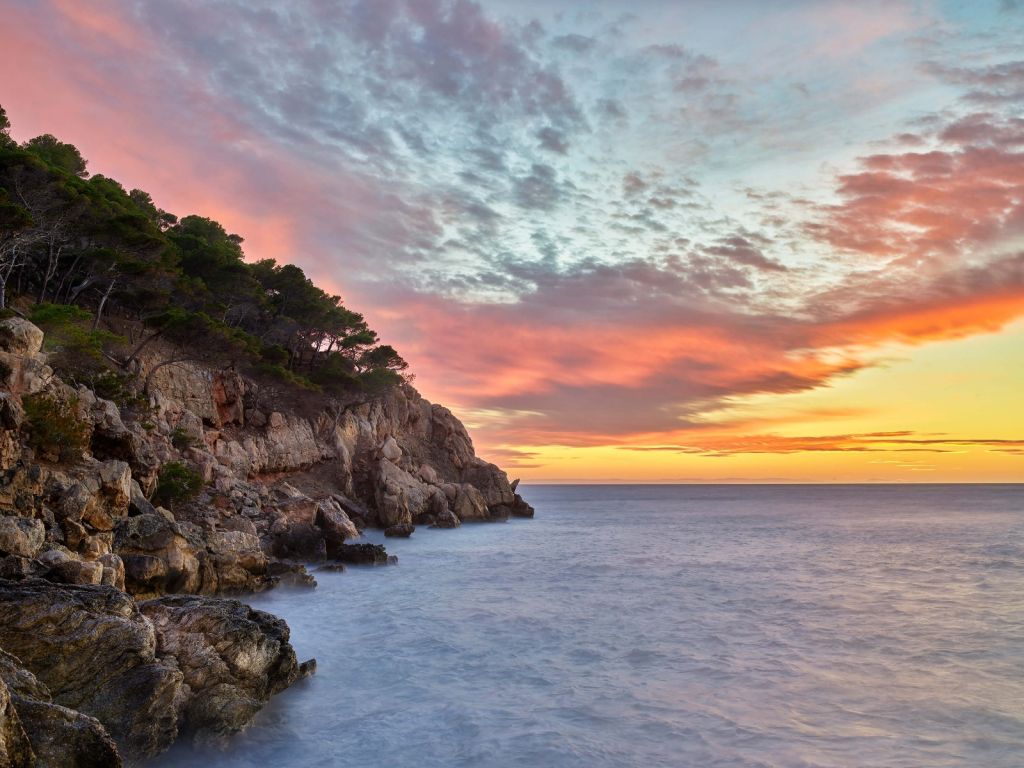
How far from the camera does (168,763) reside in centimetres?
761

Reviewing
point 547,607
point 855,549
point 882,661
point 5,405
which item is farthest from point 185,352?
point 855,549

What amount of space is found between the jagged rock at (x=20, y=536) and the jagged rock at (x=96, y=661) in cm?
277

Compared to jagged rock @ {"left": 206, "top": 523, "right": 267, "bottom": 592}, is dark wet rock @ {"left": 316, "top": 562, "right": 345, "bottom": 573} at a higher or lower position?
lower

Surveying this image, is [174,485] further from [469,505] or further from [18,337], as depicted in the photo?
[469,505]

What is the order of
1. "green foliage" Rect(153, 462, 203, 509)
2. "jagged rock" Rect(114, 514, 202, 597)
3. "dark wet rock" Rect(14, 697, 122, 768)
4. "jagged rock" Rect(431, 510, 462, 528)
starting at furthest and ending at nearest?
"jagged rock" Rect(431, 510, 462, 528), "green foliage" Rect(153, 462, 203, 509), "jagged rock" Rect(114, 514, 202, 597), "dark wet rock" Rect(14, 697, 122, 768)

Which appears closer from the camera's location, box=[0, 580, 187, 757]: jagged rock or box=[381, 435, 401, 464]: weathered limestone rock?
box=[0, 580, 187, 757]: jagged rock

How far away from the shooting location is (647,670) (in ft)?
40.7

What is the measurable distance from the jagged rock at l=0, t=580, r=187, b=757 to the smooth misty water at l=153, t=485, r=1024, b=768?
750 mm

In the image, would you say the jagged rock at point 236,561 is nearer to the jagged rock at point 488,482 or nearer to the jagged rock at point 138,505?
the jagged rock at point 138,505

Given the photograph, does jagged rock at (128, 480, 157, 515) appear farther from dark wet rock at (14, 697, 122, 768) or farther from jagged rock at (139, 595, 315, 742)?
dark wet rock at (14, 697, 122, 768)

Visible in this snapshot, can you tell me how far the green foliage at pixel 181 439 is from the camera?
26734 mm

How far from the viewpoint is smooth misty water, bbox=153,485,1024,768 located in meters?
8.82

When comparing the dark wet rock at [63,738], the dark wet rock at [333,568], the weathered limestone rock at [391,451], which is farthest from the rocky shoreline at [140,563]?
the weathered limestone rock at [391,451]

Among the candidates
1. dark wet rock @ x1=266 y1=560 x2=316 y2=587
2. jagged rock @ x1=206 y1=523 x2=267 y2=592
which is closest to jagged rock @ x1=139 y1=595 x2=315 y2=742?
jagged rock @ x1=206 y1=523 x2=267 y2=592
